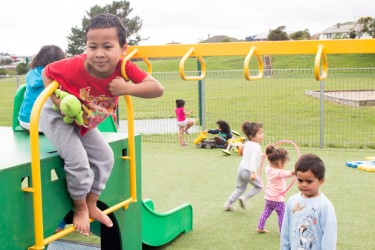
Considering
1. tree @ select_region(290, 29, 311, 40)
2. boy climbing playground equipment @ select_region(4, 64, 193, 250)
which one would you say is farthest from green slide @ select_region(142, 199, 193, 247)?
tree @ select_region(290, 29, 311, 40)

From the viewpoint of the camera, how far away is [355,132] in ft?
41.2


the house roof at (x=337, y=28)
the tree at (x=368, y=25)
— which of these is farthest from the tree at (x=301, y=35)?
the house roof at (x=337, y=28)

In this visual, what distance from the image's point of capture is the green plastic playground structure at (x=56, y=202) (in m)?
2.74

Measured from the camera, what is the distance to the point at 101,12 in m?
50.5

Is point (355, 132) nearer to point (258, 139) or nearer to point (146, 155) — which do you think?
point (146, 155)

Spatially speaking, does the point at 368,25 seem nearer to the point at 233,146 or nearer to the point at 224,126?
the point at 224,126

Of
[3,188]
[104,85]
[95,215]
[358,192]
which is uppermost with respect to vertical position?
[104,85]

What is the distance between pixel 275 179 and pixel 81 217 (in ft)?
8.60

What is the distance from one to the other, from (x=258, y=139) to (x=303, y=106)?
887cm

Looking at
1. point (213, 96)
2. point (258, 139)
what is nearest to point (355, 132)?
point (213, 96)

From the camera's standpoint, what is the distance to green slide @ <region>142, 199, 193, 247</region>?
A: 4.85 m

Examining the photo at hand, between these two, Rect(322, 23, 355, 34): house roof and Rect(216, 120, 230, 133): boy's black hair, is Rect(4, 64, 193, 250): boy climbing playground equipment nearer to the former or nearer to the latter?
Rect(216, 120, 230, 133): boy's black hair

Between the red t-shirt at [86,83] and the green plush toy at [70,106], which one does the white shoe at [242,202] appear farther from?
the green plush toy at [70,106]

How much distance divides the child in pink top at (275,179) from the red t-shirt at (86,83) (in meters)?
2.50
